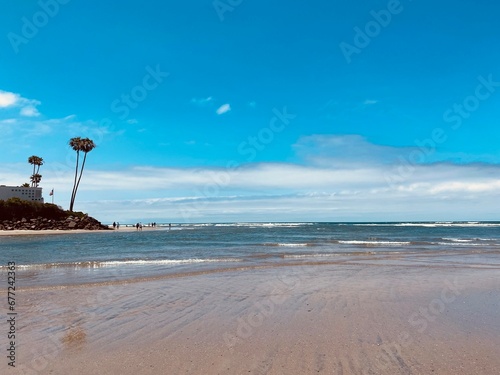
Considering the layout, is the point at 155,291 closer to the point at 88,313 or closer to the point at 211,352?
the point at 88,313

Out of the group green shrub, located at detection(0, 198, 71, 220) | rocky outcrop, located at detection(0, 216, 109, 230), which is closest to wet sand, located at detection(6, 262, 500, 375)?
rocky outcrop, located at detection(0, 216, 109, 230)

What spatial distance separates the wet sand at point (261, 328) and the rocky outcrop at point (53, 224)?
75.5 meters

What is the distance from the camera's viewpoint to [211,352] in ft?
20.8

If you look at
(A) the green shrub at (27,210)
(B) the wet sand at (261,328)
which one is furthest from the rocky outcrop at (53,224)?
(B) the wet sand at (261,328)

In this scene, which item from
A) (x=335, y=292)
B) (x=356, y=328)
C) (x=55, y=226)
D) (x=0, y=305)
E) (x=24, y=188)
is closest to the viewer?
(x=356, y=328)

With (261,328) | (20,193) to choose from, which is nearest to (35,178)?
(20,193)

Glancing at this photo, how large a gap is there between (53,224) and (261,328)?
86647 mm

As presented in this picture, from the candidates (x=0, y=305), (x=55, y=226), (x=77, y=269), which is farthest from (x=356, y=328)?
(x=55, y=226)

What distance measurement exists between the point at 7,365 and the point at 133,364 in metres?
2.11

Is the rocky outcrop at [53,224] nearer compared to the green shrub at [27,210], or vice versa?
the rocky outcrop at [53,224]

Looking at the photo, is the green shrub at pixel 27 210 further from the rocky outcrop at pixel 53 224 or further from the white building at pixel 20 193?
the white building at pixel 20 193

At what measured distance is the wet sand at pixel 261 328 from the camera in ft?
19.0

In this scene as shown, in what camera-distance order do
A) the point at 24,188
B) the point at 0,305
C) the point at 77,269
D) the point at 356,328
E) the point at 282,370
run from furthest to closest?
the point at 24,188, the point at 77,269, the point at 0,305, the point at 356,328, the point at 282,370

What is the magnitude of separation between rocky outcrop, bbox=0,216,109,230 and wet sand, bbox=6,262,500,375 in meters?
75.5
